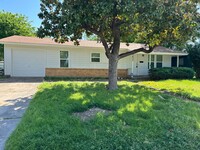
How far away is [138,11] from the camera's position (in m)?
A: 8.25

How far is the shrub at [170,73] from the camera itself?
56.7 feet

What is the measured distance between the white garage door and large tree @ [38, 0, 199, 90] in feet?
21.3

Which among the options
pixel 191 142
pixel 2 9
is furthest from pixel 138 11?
pixel 2 9

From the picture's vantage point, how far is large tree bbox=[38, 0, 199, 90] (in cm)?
785

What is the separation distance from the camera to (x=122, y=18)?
9.13 metres

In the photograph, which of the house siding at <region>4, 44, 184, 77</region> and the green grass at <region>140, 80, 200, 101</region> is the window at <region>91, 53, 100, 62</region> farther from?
the green grass at <region>140, 80, 200, 101</region>

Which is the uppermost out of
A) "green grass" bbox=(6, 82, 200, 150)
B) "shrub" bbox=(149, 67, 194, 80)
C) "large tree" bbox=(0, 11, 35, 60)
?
"large tree" bbox=(0, 11, 35, 60)

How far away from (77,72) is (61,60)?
178 cm

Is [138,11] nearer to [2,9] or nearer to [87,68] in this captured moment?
[87,68]

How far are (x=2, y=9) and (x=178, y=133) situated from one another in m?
31.0

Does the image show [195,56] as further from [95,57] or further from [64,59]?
[64,59]

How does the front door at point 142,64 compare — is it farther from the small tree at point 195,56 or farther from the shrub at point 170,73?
the small tree at point 195,56

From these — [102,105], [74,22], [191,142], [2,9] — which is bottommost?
[191,142]

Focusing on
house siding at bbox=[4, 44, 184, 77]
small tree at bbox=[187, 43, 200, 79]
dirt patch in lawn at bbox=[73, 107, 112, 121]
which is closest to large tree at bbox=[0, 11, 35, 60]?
house siding at bbox=[4, 44, 184, 77]
